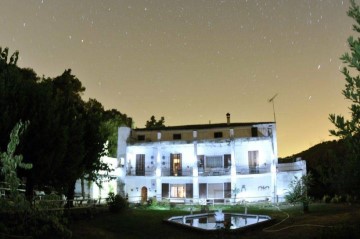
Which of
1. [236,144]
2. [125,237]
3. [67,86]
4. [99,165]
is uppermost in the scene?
[67,86]

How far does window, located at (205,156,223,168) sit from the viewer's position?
142ft

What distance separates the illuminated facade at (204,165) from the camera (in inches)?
1618

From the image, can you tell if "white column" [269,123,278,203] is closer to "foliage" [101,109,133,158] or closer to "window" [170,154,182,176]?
"window" [170,154,182,176]

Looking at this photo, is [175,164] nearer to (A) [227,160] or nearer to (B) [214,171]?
(B) [214,171]

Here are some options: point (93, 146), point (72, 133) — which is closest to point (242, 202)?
point (93, 146)

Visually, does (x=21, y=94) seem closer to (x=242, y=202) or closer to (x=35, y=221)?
(x=35, y=221)

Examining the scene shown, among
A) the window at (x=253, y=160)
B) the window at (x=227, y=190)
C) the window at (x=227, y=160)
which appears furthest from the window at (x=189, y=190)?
the window at (x=253, y=160)

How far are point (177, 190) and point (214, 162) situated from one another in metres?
4.80

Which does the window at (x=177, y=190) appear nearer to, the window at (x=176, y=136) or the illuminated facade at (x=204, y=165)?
the illuminated facade at (x=204, y=165)

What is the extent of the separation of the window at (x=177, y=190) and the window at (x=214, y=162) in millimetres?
3425

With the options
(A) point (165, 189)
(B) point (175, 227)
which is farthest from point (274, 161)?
(B) point (175, 227)

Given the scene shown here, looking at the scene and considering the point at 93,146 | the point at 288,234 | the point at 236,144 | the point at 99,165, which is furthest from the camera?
the point at 236,144

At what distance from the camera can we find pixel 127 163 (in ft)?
147

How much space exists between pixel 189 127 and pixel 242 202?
12452mm
